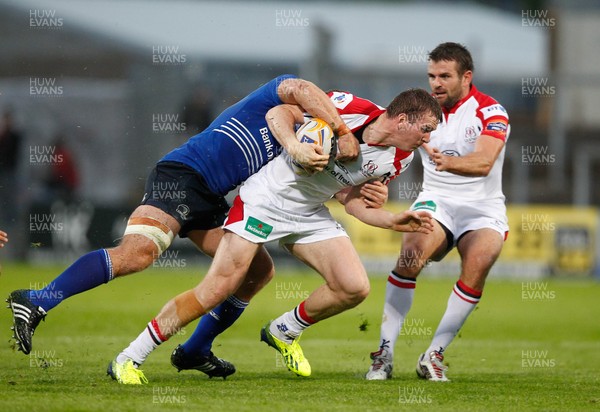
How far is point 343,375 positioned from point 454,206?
1.65 m

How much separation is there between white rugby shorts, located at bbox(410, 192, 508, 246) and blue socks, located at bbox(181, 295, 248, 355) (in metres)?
1.78

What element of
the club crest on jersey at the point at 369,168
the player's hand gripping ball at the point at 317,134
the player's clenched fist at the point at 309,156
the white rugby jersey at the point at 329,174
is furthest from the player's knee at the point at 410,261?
the player's clenched fist at the point at 309,156

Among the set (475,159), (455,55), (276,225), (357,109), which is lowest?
(276,225)

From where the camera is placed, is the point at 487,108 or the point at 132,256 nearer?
the point at 132,256

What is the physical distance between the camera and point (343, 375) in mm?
8336

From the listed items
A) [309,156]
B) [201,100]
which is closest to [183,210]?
[309,156]

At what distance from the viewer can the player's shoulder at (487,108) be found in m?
8.57

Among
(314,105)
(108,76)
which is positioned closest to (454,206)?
(314,105)

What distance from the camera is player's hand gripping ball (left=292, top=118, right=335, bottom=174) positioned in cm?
707

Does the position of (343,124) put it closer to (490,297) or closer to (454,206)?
(454,206)

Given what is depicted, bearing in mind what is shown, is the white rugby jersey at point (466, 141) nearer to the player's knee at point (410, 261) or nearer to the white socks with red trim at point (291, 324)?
the player's knee at point (410, 261)

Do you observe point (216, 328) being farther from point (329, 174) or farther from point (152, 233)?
point (329, 174)

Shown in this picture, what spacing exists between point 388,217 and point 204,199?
1.32 metres

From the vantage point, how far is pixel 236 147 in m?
7.64
